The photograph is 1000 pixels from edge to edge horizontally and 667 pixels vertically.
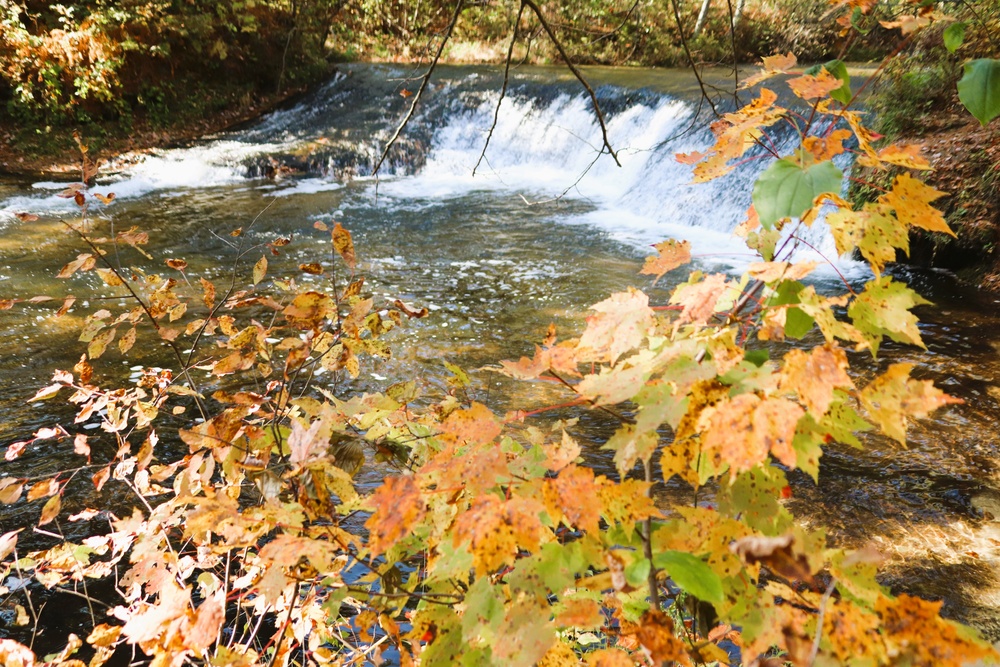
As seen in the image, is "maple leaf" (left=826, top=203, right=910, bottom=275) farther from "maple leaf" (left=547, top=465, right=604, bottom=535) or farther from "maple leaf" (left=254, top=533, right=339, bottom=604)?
"maple leaf" (left=254, top=533, right=339, bottom=604)

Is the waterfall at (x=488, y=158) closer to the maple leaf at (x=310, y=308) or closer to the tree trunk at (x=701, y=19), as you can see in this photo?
the maple leaf at (x=310, y=308)

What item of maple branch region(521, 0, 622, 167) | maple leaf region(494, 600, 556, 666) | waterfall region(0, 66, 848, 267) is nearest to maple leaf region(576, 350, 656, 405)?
maple leaf region(494, 600, 556, 666)

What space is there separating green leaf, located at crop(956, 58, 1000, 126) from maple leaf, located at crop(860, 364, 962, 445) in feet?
2.11

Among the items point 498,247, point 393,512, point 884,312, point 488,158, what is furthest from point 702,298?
point 488,158

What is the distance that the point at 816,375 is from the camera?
2.60 feet

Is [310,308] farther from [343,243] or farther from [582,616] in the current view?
[582,616]

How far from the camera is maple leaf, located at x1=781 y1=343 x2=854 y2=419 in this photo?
771 mm

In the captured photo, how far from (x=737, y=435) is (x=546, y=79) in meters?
12.7

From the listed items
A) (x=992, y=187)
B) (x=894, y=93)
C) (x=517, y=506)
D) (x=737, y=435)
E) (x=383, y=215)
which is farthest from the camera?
(x=383, y=215)

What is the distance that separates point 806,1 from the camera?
1488 centimetres

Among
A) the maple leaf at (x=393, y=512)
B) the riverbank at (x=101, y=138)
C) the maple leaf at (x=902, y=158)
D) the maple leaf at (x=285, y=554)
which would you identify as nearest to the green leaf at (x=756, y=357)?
the maple leaf at (x=902, y=158)

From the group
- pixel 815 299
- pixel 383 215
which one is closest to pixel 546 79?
pixel 383 215

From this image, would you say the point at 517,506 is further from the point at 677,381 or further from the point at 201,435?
the point at 201,435

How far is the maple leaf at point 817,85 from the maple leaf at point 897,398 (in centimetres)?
46
